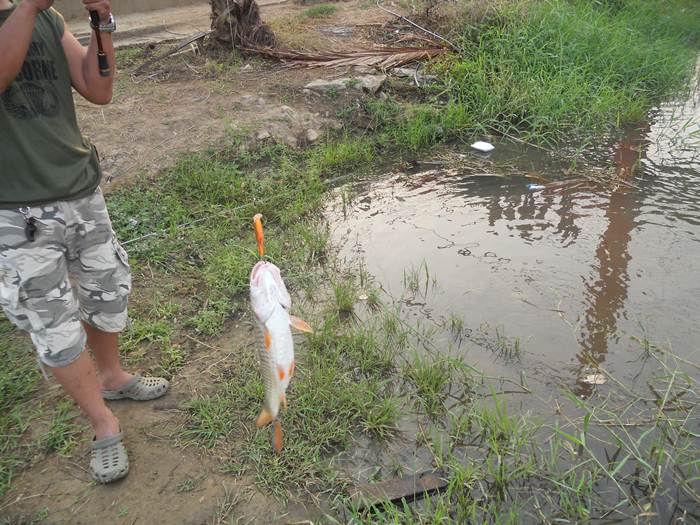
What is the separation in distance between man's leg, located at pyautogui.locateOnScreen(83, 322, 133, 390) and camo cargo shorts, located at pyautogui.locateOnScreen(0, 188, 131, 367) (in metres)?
0.15

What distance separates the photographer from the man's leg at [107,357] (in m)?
2.66

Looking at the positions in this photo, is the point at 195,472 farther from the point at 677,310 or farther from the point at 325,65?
the point at 325,65

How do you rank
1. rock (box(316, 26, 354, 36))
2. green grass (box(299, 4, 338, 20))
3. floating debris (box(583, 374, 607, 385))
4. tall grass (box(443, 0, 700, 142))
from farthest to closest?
green grass (box(299, 4, 338, 20)) → rock (box(316, 26, 354, 36)) → tall grass (box(443, 0, 700, 142)) → floating debris (box(583, 374, 607, 385))

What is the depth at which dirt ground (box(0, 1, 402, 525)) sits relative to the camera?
2367mm

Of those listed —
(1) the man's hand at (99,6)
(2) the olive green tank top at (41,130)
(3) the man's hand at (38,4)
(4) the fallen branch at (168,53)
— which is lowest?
(4) the fallen branch at (168,53)

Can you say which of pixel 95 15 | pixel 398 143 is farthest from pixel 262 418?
pixel 398 143

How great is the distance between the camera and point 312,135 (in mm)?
6016

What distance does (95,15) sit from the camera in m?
2.24

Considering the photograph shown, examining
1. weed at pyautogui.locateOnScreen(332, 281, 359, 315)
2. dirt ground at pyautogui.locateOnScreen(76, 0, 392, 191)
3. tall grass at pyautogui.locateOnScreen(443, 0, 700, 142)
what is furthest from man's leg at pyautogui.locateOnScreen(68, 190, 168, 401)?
tall grass at pyautogui.locateOnScreen(443, 0, 700, 142)

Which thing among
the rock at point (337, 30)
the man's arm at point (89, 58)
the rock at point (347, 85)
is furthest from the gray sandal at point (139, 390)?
the rock at point (337, 30)

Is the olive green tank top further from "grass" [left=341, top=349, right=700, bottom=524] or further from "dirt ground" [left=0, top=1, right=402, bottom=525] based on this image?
"grass" [left=341, top=349, right=700, bottom=524]

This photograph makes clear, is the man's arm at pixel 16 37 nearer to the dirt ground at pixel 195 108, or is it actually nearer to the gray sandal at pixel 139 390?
the gray sandal at pixel 139 390

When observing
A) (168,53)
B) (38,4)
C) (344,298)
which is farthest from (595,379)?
(168,53)

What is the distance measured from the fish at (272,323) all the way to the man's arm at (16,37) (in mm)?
1066
